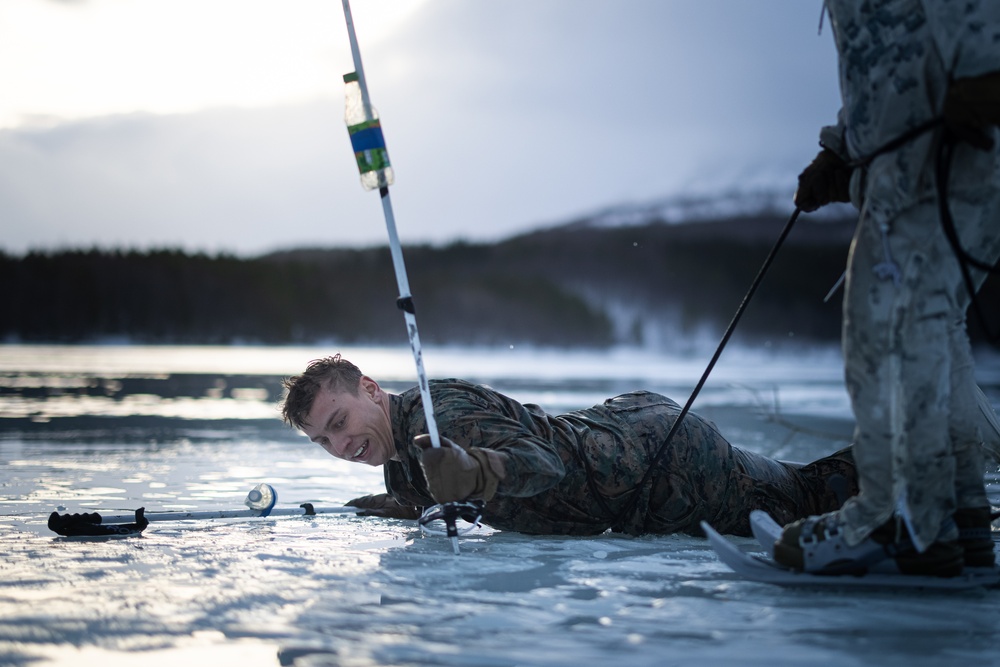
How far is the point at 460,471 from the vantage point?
308 centimetres

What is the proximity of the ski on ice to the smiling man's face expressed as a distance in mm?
1343

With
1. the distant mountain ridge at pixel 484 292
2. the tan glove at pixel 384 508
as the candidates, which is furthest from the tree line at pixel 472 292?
the tan glove at pixel 384 508

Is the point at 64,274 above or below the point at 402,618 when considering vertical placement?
above

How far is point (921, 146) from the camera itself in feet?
8.35

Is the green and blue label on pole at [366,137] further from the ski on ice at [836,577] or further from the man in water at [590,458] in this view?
the ski on ice at [836,577]

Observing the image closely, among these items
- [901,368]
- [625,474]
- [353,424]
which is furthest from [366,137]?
[901,368]

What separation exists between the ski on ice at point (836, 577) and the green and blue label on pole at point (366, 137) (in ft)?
5.54

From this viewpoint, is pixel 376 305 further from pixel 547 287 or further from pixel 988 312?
pixel 988 312

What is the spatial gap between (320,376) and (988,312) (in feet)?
110

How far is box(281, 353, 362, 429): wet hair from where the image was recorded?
3672mm

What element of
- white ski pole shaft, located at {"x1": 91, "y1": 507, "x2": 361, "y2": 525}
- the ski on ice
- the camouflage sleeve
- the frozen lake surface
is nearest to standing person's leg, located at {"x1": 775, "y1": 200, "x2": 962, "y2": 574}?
the ski on ice

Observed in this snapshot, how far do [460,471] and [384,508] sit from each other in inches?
53.0

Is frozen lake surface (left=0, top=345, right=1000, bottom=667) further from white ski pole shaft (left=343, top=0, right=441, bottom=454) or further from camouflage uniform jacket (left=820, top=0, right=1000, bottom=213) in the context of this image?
camouflage uniform jacket (left=820, top=0, right=1000, bottom=213)

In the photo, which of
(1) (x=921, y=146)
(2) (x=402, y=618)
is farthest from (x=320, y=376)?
(1) (x=921, y=146)
